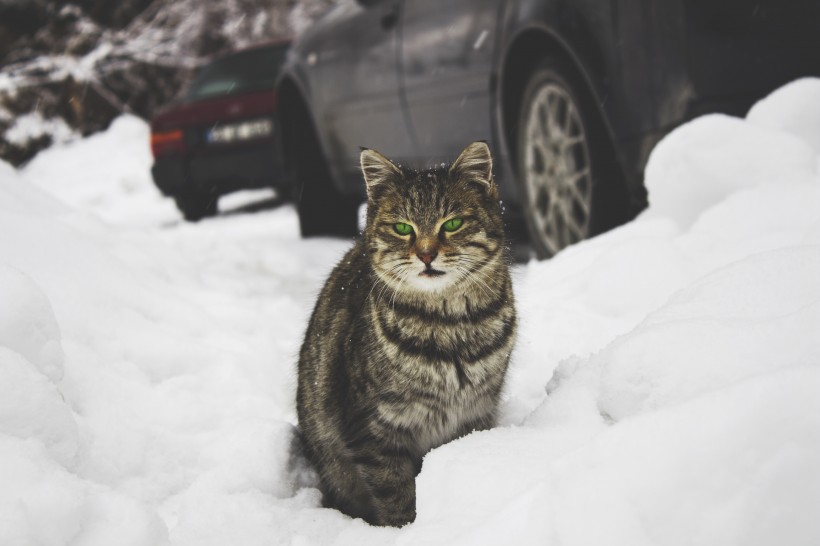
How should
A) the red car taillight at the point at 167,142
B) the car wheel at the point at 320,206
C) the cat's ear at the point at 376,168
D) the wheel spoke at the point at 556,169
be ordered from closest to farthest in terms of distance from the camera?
the cat's ear at the point at 376,168 < the wheel spoke at the point at 556,169 < the car wheel at the point at 320,206 < the red car taillight at the point at 167,142

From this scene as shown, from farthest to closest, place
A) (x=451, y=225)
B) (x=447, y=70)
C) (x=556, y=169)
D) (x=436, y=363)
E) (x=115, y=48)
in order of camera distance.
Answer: (x=115, y=48) < (x=447, y=70) < (x=556, y=169) < (x=451, y=225) < (x=436, y=363)

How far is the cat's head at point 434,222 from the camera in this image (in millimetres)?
2555

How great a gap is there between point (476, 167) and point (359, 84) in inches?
124

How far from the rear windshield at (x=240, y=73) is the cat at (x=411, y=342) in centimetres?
681

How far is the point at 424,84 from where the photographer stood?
486 centimetres

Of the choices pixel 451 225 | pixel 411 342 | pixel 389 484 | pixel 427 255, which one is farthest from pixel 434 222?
pixel 389 484

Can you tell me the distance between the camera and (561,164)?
13.6ft

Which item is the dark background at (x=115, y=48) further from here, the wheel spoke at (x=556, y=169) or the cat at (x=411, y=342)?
the cat at (x=411, y=342)

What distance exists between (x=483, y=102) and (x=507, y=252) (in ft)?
6.19

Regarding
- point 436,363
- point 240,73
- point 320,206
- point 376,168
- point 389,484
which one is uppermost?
point 376,168

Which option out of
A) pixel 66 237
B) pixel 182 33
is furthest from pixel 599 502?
pixel 182 33

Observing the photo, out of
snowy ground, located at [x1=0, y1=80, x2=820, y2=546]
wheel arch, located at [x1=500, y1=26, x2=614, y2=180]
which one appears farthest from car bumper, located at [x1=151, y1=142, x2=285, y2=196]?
wheel arch, located at [x1=500, y1=26, x2=614, y2=180]

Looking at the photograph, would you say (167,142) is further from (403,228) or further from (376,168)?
(403,228)

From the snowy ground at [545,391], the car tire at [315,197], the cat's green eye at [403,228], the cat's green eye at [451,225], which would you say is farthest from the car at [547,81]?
the cat's green eye at [403,228]
